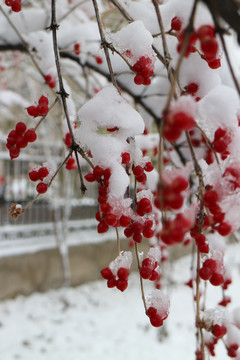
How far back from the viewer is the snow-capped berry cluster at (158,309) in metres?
0.80

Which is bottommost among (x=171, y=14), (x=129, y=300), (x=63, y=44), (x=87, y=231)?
(x=129, y=300)

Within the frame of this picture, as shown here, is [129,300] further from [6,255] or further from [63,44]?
[63,44]

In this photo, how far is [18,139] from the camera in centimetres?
95

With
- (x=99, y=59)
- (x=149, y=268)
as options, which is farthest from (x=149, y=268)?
(x=99, y=59)

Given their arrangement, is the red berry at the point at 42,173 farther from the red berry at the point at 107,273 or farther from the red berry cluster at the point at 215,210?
the red berry cluster at the point at 215,210

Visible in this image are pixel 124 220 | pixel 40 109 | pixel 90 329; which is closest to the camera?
pixel 124 220

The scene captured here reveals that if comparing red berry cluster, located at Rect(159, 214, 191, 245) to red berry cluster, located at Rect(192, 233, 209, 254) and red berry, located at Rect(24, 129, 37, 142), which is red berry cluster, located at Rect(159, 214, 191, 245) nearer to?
red berry cluster, located at Rect(192, 233, 209, 254)

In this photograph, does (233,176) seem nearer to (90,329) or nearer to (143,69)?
(143,69)

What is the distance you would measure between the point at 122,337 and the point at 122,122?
142 inches

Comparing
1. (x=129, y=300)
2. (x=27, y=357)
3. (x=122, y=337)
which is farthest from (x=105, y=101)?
(x=129, y=300)

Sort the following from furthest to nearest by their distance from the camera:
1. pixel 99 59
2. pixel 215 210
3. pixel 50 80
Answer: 1. pixel 99 59
2. pixel 50 80
3. pixel 215 210

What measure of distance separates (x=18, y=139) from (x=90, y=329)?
11.6 feet

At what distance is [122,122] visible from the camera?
796 millimetres

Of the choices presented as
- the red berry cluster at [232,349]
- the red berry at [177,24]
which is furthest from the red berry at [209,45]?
the red berry cluster at [232,349]
